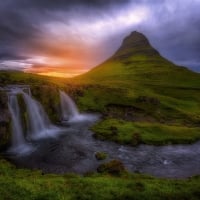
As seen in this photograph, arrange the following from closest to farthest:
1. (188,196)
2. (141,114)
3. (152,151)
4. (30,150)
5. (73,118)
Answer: (188,196) → (30,150) → (152,151) → (73,118) → (141,114)

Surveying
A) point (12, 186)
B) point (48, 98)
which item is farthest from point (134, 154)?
point (48, 98)

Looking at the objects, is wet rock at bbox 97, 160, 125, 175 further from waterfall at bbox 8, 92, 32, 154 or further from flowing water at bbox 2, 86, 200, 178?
waterfall at bbox 8, 92, 32, 154

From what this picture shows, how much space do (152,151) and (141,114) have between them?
2863 centimetres

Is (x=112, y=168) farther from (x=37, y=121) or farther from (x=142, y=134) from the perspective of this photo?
(x=37, y=121)

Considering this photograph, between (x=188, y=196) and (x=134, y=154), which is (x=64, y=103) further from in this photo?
(x=188, y=196)

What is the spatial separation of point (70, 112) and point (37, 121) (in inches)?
719

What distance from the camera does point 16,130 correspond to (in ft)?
116

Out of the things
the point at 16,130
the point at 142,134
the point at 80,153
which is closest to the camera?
the point at 80,153

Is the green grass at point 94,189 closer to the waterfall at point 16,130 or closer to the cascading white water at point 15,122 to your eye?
the waterfall at point 16,130

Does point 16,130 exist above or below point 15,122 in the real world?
below

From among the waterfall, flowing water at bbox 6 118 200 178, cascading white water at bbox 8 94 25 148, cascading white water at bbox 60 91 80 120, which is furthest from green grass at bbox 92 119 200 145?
cascading white water at bbox 60 91 80 120

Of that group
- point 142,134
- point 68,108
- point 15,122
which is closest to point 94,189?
point 15,122

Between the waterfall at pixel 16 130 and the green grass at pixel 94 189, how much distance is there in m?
12.9

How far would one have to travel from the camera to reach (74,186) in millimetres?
18672
